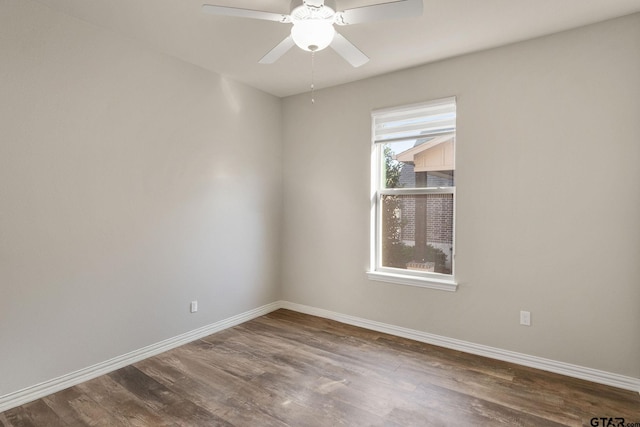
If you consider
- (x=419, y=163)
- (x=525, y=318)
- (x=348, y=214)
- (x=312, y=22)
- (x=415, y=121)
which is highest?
(x=312, y=22)

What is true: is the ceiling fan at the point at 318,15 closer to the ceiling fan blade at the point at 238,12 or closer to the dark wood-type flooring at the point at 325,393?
the ceiling fan blade at the point at 238,12

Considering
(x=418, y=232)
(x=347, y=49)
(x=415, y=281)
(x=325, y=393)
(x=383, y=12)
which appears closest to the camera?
(x=383, y=12)

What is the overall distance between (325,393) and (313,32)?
2.32 m

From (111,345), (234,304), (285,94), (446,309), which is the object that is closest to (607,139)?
(446,309)

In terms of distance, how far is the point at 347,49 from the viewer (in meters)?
2.20

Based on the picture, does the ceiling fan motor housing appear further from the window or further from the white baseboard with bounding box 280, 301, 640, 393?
the white baseboard with bounding box 280, 301, 640, 393

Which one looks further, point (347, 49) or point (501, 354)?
point (501, 354)

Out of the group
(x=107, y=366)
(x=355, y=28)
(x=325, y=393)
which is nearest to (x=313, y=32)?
(x=355, y=28)

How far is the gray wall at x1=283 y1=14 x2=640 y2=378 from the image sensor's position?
96.3 inches

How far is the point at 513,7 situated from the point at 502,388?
8.66ft

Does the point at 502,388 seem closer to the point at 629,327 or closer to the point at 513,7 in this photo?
the point at 629,327

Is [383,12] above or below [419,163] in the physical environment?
above

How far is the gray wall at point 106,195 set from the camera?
2227 mm

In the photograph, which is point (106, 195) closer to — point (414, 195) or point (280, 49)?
point (280, 49)
